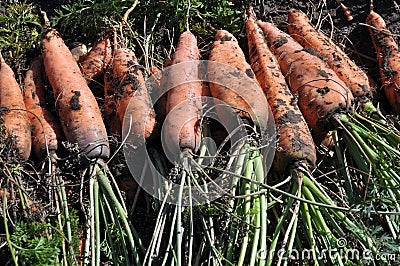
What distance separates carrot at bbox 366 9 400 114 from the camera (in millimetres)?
2652

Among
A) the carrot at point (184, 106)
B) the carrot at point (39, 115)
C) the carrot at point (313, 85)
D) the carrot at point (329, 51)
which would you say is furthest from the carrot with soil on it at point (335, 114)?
the carrot at point (39, 115)

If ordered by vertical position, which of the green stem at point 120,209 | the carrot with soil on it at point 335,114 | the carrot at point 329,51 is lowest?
the green stem at point 120,209

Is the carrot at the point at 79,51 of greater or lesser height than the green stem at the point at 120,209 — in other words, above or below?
above

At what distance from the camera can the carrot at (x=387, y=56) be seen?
265 centimetres

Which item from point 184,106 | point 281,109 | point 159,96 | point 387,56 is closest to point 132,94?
point 159,96

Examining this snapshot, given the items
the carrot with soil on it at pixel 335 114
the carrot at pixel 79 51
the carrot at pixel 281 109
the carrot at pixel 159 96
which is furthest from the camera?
the carrot at pixel 79 51

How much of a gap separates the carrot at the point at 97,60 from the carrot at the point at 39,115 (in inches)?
8.5

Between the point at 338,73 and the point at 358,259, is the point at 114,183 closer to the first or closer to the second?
the point at 358,259

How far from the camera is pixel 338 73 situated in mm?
2701

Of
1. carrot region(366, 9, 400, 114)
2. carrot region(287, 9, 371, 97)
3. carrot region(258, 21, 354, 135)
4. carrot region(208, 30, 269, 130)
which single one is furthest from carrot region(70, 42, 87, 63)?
carrot region(366, 9, 400, 114)

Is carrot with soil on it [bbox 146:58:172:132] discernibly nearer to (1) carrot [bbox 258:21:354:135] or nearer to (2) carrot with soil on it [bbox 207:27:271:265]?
(2) carrot with soil on it [bbox 207:27:271:265]

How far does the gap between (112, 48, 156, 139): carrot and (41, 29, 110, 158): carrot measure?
12 cm

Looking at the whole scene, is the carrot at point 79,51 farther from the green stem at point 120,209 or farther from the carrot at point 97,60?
the green stem at point 120,209

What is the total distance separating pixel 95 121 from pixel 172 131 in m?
0.34
